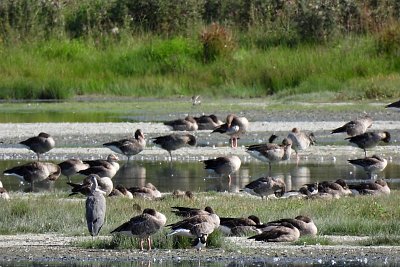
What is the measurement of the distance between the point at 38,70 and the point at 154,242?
28.4m

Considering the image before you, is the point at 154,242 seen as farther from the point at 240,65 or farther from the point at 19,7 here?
the point at 19,7

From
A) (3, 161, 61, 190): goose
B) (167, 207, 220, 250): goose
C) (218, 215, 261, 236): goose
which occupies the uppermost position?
(167, 207, 220, 250): goose

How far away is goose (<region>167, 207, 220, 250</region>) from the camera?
14.2 metres

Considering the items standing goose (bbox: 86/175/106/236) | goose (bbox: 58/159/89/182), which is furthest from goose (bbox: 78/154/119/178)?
standing goose (bbox: 86/175/106/236)

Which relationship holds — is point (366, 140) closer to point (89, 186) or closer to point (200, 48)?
point (89, 186)

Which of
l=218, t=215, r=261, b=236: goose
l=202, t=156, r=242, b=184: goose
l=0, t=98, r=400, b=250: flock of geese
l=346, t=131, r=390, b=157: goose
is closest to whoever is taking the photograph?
l=0, t=98, r=400, b=250: flock of geese

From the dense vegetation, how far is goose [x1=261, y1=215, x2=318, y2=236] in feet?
73.3

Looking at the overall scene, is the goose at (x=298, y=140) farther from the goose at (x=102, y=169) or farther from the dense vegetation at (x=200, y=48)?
the dense vegetation at (x=200, y=48)

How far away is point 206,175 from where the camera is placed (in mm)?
23219

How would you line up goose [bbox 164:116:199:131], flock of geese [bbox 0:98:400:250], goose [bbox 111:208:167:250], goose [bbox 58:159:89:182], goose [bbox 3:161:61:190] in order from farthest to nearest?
1. goose [bbox 164:116:199:131]
2. goose [bbox 58:159:89:182]
3. goose [bbox 3:161:61:190]
4. flock of geese [bbox 0:98:400:250]
5. goose [bbox 111:208:167:250]

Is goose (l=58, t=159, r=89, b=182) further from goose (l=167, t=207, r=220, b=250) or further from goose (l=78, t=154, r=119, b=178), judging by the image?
goose (l=167, t=207, r=220, b=250)

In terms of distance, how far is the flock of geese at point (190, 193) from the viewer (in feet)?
47.4

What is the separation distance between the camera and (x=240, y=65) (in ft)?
137

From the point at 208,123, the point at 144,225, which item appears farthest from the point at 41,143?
the point at 144,225
